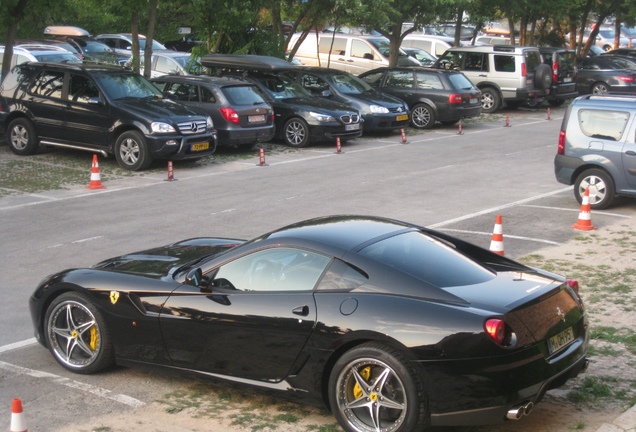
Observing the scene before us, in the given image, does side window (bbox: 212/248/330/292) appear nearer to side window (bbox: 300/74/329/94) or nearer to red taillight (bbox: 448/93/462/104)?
side window (bbox: 300/74/329/94)

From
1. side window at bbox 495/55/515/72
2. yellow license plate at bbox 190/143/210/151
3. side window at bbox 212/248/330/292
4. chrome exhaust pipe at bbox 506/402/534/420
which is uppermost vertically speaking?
side window at bbox 495/55/515/72

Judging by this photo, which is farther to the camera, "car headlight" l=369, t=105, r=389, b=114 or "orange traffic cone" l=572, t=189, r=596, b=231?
"car headlight" l=369, t=105, r=389, b=114

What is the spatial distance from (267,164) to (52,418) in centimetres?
1312

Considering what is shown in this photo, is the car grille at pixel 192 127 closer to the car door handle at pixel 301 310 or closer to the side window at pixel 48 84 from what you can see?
the side window at pixel 48 84

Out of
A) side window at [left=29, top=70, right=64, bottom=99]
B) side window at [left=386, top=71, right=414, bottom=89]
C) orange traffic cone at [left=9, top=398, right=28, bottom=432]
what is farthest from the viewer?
side window at [left=386, top=71, right=414, bottom=89]

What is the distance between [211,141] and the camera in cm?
1891

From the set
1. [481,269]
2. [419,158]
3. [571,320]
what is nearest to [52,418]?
[481,269]

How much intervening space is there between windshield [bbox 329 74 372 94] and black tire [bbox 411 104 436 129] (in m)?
1.60

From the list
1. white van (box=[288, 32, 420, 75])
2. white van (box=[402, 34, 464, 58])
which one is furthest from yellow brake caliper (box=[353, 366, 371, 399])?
white van (box=[402, 34, 464, 58])

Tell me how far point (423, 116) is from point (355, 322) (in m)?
20.5

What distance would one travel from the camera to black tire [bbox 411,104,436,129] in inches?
1015

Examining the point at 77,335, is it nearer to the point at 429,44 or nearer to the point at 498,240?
the point at 498,240

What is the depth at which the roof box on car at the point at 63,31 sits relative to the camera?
40.8 m

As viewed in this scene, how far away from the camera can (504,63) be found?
97.2 ft
